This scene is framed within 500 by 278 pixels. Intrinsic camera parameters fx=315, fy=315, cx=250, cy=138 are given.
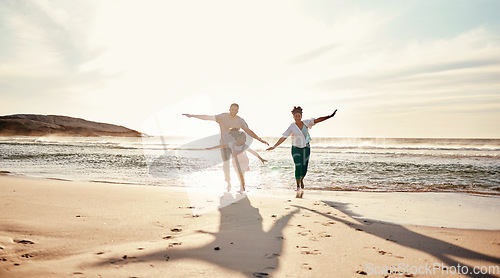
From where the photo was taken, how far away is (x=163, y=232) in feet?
12.8

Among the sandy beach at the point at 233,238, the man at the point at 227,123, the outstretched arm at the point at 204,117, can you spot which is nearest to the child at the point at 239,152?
the man at the point at 227,123

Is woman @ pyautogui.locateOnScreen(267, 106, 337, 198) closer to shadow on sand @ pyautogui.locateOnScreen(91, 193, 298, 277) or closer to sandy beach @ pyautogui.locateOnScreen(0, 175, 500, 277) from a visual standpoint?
sandy beach @ pyautogui.locateOnScreen(0, 175, 500, 277)

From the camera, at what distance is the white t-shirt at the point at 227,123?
26.4 feet

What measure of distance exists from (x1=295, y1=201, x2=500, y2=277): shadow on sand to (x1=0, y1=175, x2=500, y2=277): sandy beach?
13 mm

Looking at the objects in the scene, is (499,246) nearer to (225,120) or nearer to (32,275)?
(32,275)

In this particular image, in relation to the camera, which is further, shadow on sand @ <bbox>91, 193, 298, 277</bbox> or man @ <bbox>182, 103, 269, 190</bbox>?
man @ <bbox>182, 103, 269, 190</bbox>

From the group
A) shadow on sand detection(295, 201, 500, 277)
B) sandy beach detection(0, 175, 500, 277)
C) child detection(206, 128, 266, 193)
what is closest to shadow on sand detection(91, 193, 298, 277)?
sandy beach detection(0, 175, 500, 277)

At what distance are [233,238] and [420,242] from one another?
2.22m

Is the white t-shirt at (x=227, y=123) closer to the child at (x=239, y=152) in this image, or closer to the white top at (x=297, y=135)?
the child at (x=239, y=152)

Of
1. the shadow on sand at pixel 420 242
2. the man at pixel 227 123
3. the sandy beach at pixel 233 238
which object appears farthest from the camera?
the man at pixel 227 123

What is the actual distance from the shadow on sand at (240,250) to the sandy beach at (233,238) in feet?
0.03

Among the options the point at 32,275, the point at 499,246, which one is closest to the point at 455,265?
the point at 499,246

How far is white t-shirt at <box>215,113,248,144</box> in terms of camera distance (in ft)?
26.4

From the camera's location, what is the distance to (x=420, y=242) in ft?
12.3
